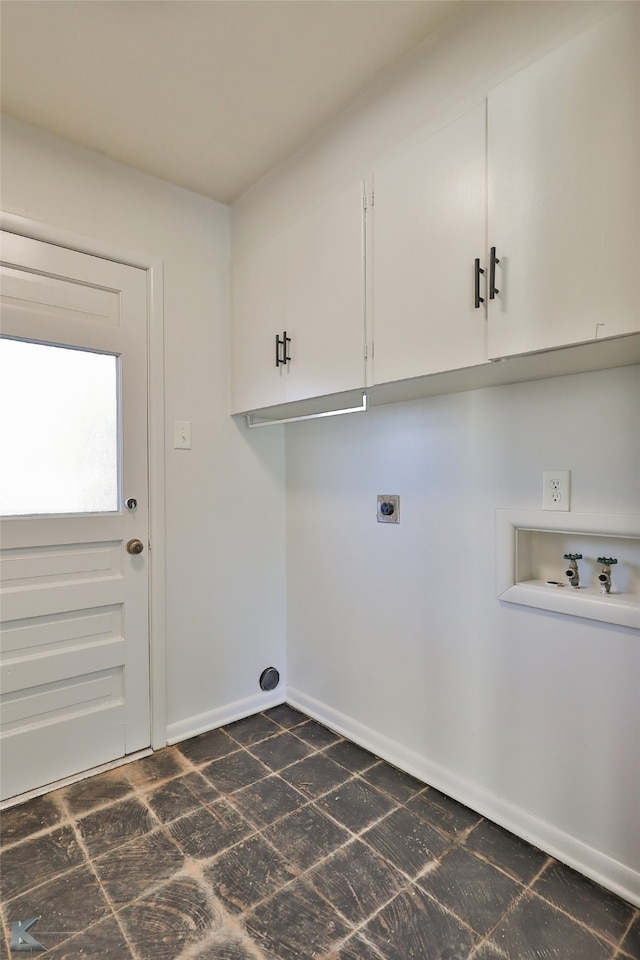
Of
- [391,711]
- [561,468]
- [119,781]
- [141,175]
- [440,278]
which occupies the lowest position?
[119,781]

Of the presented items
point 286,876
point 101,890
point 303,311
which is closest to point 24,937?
point 101,890

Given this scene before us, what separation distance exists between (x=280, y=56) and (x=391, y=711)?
2.36m

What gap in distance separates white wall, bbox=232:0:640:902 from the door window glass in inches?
35.6

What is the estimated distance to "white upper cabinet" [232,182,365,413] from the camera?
1661 millimetres

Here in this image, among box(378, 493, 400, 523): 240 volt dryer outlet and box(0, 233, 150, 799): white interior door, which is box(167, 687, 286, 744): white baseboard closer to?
box(0, 233, 150, 799): white interior door

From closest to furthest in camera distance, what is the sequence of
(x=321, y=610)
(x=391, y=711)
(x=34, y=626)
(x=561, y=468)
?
(x=561, y=468) < (x=34, y=626) < (x=391, y=711) < (x=321, y=610)

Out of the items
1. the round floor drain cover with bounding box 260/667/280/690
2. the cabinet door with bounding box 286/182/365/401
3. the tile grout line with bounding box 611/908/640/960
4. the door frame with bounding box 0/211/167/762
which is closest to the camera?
the tile grout line with bounding box 611/908/640/960

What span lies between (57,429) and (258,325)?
925 millimetres

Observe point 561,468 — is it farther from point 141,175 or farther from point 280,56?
point 141,175

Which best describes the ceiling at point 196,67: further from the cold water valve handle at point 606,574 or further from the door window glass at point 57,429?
the cold water valve handle at point 606,574

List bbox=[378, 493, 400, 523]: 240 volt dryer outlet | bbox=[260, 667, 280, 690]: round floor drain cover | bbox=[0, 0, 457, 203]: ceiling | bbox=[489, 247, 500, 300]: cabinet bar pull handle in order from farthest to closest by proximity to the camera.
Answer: bbox=[260, 667, 280, 690]: round floor drain cover, bbox=[378, 493, 400, 523]: 240 volt dryer outlet, bbox=[0, 0, 457, 203]: ceiling, bbox=[489, 247, 500, 300]: cabinet bar pull handle

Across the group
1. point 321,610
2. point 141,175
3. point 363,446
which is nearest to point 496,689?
point 321,610

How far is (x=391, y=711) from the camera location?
196 centimetres

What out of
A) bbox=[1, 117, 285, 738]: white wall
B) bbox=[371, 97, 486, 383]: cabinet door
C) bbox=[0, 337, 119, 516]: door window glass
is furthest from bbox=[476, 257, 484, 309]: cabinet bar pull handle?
bbox=[0, 337, 119, 516]: door window glass
